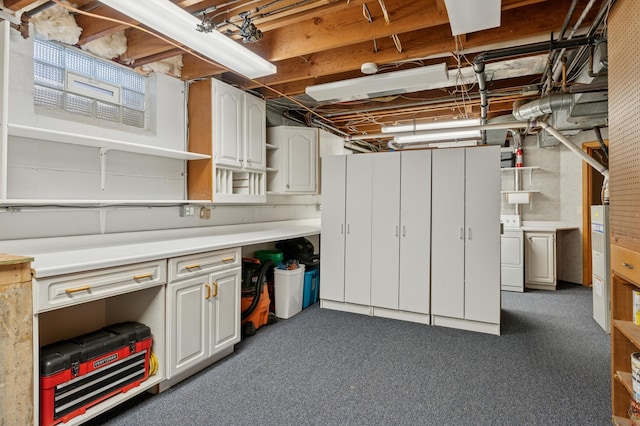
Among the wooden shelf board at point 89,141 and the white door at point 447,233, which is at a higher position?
the wooden shelf board at point 89,141

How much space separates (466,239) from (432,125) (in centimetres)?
161

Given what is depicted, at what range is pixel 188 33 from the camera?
7.45 feet

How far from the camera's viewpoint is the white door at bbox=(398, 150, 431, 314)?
3686 mm

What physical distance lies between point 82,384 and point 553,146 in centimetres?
655

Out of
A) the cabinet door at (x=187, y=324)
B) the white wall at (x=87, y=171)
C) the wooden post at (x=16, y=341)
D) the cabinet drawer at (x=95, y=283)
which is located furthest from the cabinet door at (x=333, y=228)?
the wooden post at (x=16, y=341)

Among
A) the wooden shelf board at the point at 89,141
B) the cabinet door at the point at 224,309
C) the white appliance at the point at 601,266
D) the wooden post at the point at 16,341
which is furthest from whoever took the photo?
the white appliance at the point at 601,266

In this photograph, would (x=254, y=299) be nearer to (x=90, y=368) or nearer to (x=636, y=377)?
(x=90, y=368)

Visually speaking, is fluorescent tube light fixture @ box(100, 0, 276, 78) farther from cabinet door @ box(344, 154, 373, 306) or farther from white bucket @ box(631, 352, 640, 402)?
white bucket @ box(631, 352, 640, 402)

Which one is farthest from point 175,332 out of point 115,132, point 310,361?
Result: point 115,132

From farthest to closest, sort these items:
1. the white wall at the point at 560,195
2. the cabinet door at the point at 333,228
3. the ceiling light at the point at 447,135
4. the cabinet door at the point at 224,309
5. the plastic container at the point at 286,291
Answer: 1. the white wall at the point at 560,195
2. the ceiling light at the point at 447,135
3. the cabinet door at the point at 333,228
4. the plastic container at the point at 286,291
5. the cabinet door at the point at 224,309

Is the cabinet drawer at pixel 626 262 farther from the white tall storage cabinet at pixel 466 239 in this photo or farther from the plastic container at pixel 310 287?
the plastic container at pixel 310 287

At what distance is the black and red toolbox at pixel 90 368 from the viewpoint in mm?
1792

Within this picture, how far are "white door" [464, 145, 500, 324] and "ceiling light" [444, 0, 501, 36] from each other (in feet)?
4.90

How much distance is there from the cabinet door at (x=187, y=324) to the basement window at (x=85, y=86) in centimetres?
148
